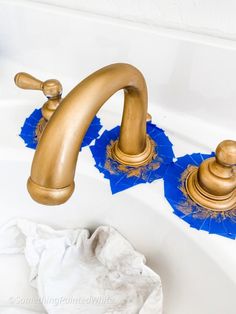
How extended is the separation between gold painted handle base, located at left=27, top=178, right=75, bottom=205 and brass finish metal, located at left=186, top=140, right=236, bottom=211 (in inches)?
6.5

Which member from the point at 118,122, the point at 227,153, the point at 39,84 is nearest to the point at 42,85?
the point at 39,84

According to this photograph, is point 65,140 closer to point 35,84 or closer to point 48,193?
point 48,193

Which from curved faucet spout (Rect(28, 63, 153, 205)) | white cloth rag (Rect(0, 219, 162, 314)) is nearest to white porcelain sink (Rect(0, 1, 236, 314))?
white cloth rag (Rect(0, 219, 162, 314))

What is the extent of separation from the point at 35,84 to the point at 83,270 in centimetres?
28

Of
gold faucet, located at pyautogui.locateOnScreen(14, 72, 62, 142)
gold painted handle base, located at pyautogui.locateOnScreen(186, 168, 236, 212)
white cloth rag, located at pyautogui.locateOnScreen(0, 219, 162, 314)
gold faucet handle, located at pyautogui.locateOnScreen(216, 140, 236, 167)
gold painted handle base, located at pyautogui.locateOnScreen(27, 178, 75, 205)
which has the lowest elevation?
white cloth rag, located at pyautogui.locateOnScreen(0, 219, 162, 314)

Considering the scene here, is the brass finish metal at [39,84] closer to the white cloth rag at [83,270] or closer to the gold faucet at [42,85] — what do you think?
the gold faucet at [42,85]

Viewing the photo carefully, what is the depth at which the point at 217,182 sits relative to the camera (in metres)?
0.32

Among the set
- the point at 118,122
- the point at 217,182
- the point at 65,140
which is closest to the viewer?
the point at 65,140

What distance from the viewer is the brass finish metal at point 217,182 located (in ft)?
0.96

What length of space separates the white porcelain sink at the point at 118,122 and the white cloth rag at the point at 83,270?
0.02 meters

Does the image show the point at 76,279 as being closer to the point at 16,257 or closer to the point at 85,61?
the point at 16,257

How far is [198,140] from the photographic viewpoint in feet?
1.38

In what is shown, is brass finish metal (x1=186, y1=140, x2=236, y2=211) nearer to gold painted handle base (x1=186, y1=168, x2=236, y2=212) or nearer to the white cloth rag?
gold painted handle base (x1=186, y1=168, x2=236, y2=212)

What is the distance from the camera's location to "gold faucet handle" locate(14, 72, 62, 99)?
360 millimetres
